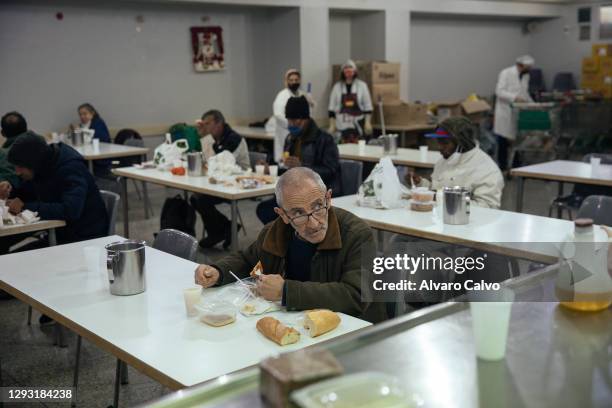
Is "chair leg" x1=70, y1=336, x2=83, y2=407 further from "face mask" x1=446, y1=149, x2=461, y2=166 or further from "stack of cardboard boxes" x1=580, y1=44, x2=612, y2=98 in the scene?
"stack of cardboard boxes" x1=580, y1=44, x2=612, y2=98

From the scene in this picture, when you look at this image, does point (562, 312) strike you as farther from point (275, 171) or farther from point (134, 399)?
point (275, 171)

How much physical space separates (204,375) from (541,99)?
423 inches

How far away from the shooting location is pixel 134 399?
3.33m

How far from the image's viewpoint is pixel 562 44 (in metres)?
14.3

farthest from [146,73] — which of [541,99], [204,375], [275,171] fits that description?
[204,375]

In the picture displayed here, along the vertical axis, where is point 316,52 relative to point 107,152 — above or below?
above

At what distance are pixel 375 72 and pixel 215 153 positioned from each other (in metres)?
4.98

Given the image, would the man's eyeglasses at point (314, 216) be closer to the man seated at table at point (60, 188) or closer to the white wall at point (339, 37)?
the man seated at table at point (60, 188)

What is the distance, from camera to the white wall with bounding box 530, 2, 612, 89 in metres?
14.0

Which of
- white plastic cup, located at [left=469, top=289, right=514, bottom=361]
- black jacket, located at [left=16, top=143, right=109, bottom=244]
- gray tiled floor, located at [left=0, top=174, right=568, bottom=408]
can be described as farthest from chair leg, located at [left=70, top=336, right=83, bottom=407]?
white plastic cup, located at [left=469, top=289, right=514, bottom=361]

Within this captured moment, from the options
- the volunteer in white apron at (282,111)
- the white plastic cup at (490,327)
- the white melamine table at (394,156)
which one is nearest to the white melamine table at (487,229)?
the white plastic cup at (490,327)

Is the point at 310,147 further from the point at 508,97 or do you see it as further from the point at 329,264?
the point at 508,97

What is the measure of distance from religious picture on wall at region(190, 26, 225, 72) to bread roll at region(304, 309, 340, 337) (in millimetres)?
8357

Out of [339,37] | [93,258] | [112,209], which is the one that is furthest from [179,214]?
[339,37]
